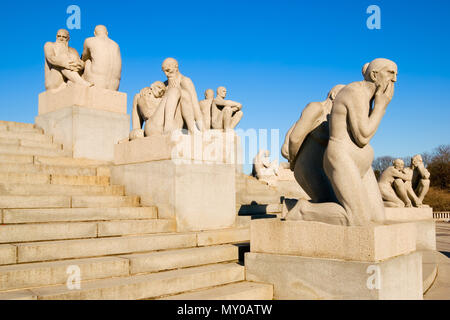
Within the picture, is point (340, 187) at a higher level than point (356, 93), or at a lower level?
lower

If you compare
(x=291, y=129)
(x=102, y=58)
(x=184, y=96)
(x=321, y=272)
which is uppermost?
(x=102, y=58)

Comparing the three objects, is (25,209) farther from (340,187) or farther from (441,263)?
(441,263)

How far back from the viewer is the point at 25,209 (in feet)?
17.1

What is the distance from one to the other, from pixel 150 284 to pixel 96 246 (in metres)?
1.14

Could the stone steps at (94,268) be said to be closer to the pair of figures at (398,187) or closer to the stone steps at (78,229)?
the stone steps at (78,229)

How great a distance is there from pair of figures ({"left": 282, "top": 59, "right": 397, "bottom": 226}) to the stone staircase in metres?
1.14

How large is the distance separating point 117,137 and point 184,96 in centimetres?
353

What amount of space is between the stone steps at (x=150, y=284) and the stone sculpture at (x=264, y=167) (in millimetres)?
14627

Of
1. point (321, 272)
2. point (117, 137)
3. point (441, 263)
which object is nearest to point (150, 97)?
point (117, 137)

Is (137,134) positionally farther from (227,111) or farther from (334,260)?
(227,111)

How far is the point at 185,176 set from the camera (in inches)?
255

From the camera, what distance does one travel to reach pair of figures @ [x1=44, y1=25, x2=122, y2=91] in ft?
33.8
